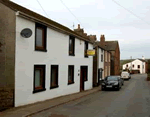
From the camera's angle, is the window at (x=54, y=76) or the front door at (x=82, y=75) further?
the front door at (x=82, y=75)

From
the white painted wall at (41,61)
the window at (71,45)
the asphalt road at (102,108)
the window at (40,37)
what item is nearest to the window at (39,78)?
the white painted wall at (41,61)

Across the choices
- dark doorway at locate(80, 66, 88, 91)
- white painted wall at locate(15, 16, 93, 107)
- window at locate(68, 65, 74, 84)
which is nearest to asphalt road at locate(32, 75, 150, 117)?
white painted wall at locate(15, 16, 93, 107)

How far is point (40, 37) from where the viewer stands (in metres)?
12.5

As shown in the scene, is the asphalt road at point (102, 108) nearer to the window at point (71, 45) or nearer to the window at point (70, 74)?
the window at point (70, 74)

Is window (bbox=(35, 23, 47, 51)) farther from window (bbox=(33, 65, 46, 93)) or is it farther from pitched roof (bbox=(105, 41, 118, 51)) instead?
pitched roof (bbox=(105, 41, 118, 51))

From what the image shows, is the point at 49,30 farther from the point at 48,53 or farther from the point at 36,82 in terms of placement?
the point at 36,82

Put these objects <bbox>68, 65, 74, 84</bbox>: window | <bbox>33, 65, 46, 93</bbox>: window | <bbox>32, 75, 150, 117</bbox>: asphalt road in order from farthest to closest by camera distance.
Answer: <bbox>68, 65, 74, 84</bbox>: window
<bbox>33, 65, 46, 93</bbox>: window
<bbox>32, 75, 150, 117</bbox>: asphalt road

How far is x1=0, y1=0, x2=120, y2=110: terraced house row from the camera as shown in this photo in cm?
964

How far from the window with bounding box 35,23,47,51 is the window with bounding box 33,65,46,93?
1209mm

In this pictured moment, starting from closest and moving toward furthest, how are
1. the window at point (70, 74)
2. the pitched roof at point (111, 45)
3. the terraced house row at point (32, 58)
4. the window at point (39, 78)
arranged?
the terraced house row at point (32, 58)
the window at point (39, 78)
the window at point (70, 74)
the pitched roof at point (111, 45)

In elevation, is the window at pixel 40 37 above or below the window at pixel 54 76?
above

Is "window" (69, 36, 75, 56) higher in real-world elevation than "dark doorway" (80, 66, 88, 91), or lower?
higher

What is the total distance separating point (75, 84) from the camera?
18.5 meters

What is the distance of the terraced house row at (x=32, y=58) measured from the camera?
964 centimetres
